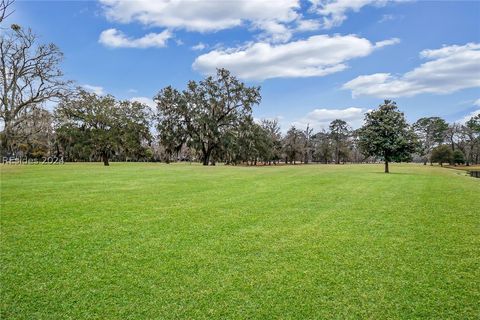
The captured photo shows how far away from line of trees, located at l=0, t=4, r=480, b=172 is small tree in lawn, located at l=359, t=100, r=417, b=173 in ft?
0.31

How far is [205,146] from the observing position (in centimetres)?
4994

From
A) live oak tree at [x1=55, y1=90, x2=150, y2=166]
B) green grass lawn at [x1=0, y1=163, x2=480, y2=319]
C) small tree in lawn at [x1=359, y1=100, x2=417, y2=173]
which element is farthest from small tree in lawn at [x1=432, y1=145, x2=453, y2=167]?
green grass lawn at [x1=0, y1=163, x2=480, y2=319]

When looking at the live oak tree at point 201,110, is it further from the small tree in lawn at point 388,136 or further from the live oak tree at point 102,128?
the small tree in lawn at point 388,136

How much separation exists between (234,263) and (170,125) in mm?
45992

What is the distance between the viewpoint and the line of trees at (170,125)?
24.4 m

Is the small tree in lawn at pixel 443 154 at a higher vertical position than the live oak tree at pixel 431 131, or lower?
lower

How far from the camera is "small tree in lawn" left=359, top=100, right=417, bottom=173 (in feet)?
111

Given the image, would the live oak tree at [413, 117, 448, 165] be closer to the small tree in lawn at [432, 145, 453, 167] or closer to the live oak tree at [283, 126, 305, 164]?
the small tree in lawn at [432, 145, 453, 167]

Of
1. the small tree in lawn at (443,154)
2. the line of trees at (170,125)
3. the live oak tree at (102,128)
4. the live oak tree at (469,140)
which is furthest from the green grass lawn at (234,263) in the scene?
the live oak tree at (469,140)

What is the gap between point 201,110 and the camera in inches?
1949

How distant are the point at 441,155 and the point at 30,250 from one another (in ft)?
263

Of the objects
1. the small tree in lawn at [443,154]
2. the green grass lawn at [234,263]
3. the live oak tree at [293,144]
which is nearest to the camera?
the green grass lawn at [234,263]

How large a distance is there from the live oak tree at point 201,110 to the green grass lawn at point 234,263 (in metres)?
39.3

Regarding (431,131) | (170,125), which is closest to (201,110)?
(170,125)
